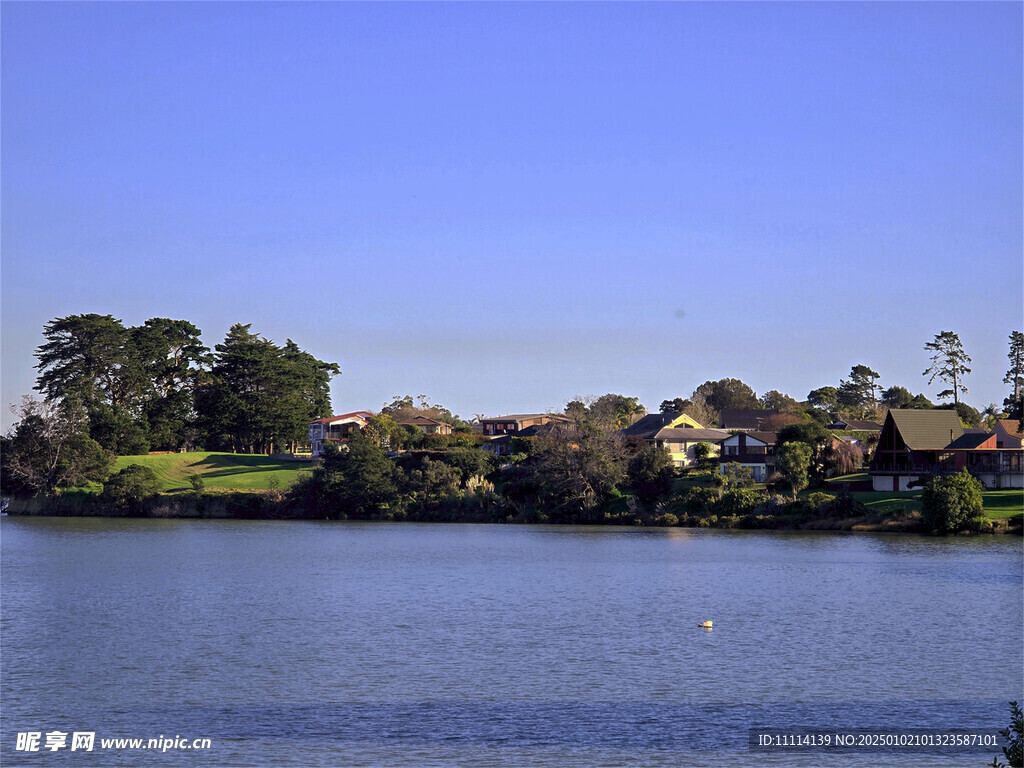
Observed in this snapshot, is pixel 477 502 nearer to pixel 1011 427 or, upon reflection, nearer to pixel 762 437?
pixel 762 437

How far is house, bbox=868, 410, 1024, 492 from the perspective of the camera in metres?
83.8

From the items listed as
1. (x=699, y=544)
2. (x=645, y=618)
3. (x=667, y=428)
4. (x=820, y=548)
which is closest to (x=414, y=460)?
(x=667, y=428)

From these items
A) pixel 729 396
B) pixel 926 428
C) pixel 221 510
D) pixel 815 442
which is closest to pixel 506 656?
pixel 815 442

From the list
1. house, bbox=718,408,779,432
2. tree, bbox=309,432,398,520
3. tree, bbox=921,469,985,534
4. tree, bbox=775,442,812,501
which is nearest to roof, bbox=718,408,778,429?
house, bbox=718,408,779,432

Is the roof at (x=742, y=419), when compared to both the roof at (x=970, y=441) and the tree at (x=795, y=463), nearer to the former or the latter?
the roof at (x=970, y=441)

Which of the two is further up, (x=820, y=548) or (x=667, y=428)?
(x=667, y=428)

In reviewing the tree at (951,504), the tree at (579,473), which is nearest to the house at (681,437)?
the tree at (579,473)

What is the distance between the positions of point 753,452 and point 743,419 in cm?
4750

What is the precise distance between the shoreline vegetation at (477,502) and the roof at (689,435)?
1743cm

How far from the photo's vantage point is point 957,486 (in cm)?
7175

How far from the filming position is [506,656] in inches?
1249

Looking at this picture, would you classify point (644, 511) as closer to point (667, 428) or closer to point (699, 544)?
point (699, 544)

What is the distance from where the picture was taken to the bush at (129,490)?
99.5 meters

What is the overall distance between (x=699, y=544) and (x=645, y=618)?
1175 inches
